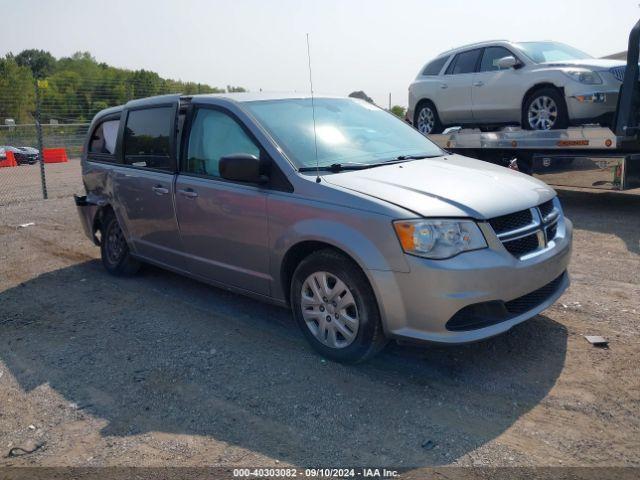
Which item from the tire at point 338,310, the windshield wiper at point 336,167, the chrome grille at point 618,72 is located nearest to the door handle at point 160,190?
the windshield wiper at point 336,167

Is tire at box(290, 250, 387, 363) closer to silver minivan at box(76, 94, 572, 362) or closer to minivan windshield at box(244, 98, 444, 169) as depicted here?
silver minivan at box(76, 94, 572, 362)

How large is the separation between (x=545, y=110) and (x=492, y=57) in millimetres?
1342

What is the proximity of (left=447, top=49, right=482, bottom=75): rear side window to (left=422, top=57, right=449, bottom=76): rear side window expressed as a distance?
244 millimetres

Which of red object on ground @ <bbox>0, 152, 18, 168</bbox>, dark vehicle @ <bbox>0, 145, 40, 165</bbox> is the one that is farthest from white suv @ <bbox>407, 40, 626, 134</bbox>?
dark vehicle @ <bbox>0, 145, 40, 165</bbox>

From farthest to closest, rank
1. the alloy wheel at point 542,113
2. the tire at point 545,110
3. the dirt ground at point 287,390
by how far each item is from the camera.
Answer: the alloy wheel at point 542,113 < the tire at point 545,110 < the dirt ground at point 287,390

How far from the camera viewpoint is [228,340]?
4629 mm

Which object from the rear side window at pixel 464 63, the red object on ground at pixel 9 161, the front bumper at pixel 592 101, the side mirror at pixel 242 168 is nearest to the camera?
the side mirror at pixel 242 168

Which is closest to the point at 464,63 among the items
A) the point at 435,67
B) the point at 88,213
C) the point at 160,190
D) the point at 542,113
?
the point at 435,67

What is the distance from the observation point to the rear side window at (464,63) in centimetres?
1042

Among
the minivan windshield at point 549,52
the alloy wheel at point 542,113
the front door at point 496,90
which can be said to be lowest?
the alloy wheel at point 542,113

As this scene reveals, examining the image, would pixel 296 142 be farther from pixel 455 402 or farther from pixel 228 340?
pixel 455 402

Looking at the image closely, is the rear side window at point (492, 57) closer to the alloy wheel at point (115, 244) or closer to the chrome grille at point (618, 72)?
the chrome grille at point (618, 72)

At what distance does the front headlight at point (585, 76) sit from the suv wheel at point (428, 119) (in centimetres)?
292

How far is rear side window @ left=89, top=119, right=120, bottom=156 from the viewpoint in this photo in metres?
6.39
